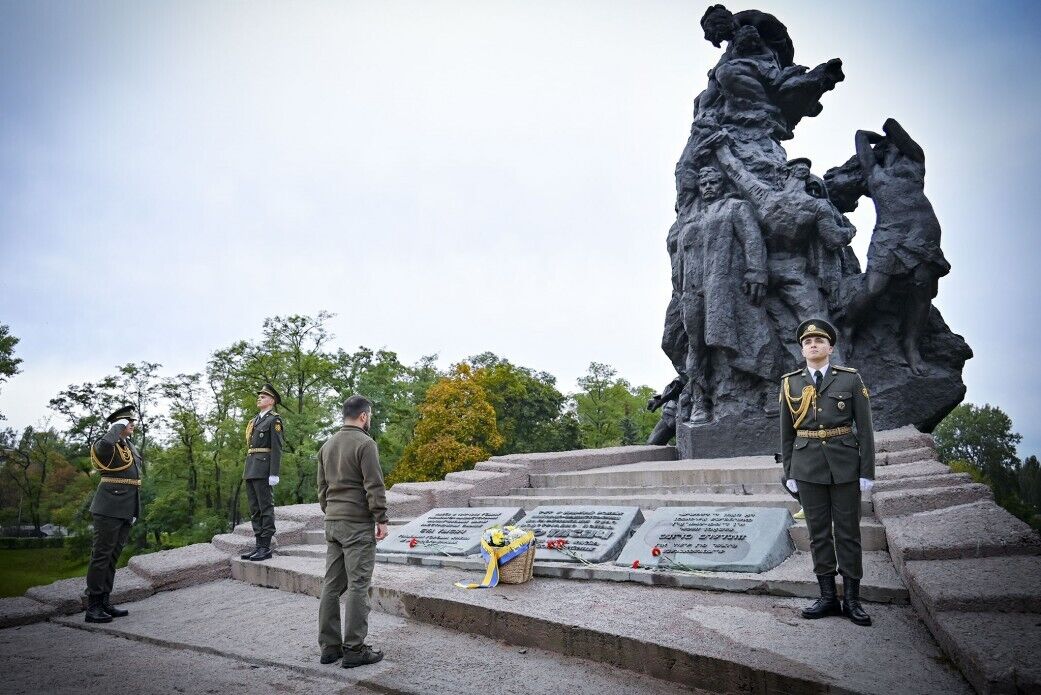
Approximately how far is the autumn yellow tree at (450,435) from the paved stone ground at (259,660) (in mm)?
17652

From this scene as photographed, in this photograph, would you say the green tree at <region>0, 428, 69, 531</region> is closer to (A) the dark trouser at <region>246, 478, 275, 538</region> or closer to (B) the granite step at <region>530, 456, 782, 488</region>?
(A) the dark trouser at <region>246, 478, 275, 538</region>

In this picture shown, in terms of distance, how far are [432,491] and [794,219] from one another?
705cm

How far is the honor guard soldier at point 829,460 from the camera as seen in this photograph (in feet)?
11.3

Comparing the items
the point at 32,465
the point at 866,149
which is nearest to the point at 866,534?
the point at 866,149

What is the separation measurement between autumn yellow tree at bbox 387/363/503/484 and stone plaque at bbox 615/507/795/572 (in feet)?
59.4

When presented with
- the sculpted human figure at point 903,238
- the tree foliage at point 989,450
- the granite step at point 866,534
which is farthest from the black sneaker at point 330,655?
the tree foliage at point 989,450

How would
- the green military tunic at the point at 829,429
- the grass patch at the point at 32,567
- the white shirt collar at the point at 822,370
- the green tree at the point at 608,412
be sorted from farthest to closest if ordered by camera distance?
1. the green tree at the point at 608,412
2. the grass patch at the point at 32,567
3. the white shirt collar at the point at 822,370
4. the green military tunic at the point at 829,429

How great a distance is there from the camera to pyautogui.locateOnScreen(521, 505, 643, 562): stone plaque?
4.91m

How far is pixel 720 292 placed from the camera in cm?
1016

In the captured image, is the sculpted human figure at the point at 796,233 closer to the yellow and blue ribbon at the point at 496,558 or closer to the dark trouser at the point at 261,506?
the yellow and blue ribbon at the point at 496,558

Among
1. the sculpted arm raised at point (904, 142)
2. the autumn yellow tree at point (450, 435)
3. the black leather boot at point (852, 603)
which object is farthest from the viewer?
the autumn yellow tree at point (450, 435)

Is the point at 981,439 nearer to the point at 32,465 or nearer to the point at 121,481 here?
the point at 121,481

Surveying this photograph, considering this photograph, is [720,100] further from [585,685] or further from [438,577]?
[585,685]

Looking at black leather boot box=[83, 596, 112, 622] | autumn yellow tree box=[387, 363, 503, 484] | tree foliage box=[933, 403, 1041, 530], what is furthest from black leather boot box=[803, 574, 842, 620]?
autumn yellow tree box=[387, 363, 503, 484]
